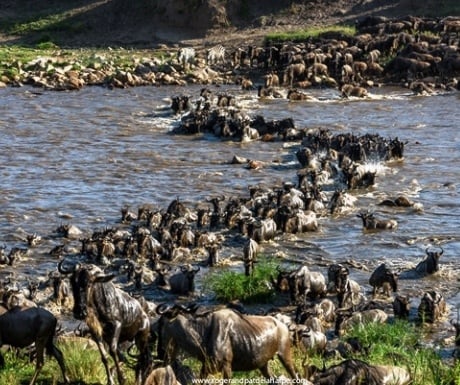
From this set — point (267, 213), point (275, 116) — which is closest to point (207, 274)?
point (267, 213)

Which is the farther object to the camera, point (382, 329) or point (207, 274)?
point (207, 274)

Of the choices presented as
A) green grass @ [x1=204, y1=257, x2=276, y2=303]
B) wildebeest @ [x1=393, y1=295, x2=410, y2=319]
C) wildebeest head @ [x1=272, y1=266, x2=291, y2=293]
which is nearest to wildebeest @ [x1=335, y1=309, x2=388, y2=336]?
wildebeest @ [x1=393, y1=295, x2=410, y2=319]

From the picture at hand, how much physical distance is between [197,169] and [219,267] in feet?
24.4

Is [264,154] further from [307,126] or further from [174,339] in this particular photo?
A: [174,339]

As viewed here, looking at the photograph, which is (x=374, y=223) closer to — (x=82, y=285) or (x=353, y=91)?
(x=82, y=285)

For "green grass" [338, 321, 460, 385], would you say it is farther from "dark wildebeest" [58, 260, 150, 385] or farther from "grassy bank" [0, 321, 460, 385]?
"dark wildebeest" [58, 260, 150, 385]

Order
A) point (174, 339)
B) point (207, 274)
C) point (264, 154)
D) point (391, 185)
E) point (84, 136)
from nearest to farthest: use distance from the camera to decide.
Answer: point (174, 339) → point (207, 274) → point (391, 185) → point (264, 154) → point (84, 136)

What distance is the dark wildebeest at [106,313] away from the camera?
27.2 ft

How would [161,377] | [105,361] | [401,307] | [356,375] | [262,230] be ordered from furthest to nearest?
[262,230] < [401,307] < [105,361] < [356,375] < [161,377]

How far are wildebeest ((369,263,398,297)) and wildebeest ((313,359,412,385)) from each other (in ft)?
16.8

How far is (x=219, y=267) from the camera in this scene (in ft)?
48.5

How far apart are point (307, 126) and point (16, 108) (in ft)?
32.7

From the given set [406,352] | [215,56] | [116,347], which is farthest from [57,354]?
[215,56]

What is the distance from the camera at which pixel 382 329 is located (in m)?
11.4
